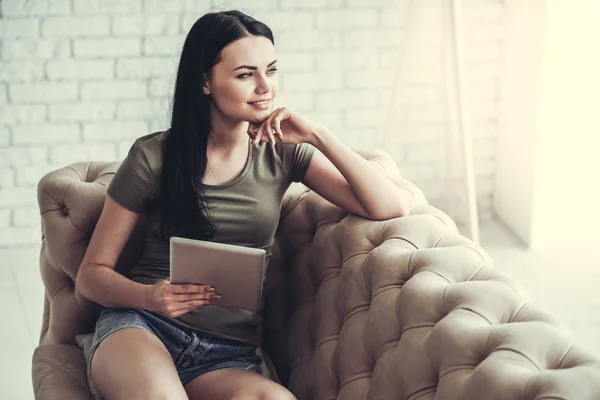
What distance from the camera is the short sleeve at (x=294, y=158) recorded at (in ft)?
7.04

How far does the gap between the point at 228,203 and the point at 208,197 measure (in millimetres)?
45

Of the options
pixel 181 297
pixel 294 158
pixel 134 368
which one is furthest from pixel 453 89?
pixel 134 368

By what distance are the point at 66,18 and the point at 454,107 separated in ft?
5.29

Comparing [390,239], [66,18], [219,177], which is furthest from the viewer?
[66,18]

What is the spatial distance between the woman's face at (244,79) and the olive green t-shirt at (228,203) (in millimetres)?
117

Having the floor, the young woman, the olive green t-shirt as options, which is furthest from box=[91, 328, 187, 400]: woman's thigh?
the floor

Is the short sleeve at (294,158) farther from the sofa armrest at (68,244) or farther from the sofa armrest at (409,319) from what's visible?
the sofa armrest at (68,244)

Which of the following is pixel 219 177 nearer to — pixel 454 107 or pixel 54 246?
pixel 54 246

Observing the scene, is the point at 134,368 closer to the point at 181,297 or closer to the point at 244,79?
the point at 181,297

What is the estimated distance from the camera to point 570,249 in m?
3.86

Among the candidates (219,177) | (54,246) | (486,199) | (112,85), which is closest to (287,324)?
(219,177)

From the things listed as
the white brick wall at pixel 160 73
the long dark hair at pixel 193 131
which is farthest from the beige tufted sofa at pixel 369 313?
the white brick wall at pixel 160 73

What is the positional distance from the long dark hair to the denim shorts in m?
0.18

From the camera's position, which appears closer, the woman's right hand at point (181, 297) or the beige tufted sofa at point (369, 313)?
the beige tufted sofa at point (369, 313)
